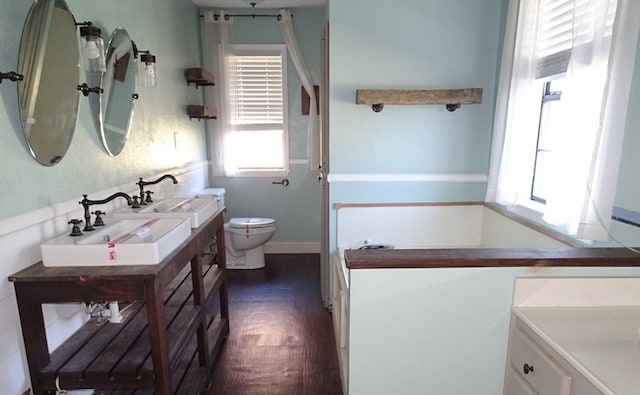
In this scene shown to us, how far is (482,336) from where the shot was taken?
4.53 feet

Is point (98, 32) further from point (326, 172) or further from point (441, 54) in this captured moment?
point (441, 54)

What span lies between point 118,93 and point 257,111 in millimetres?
1957

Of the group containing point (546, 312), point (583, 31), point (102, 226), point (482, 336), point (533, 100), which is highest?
point (583, 31)

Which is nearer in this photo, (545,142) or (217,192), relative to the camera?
(545,142)

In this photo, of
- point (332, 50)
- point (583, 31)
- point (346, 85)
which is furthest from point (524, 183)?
point (332, 50)

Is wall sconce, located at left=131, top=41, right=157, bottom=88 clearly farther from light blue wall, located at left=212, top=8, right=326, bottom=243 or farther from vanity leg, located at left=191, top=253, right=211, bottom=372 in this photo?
light blue wall, located at left=212, top=8, right=326, bottom=243

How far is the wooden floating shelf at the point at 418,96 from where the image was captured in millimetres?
2465

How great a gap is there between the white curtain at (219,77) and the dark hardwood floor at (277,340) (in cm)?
117

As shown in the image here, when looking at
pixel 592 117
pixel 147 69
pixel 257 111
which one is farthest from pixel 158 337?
pixel 257 111

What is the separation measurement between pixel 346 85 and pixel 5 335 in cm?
219

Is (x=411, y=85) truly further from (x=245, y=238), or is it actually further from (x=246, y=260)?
(x=246, y=260)

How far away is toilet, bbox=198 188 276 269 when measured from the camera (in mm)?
3500

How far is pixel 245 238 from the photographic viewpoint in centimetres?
351

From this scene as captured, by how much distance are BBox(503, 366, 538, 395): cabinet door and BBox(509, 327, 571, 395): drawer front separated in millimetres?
15
